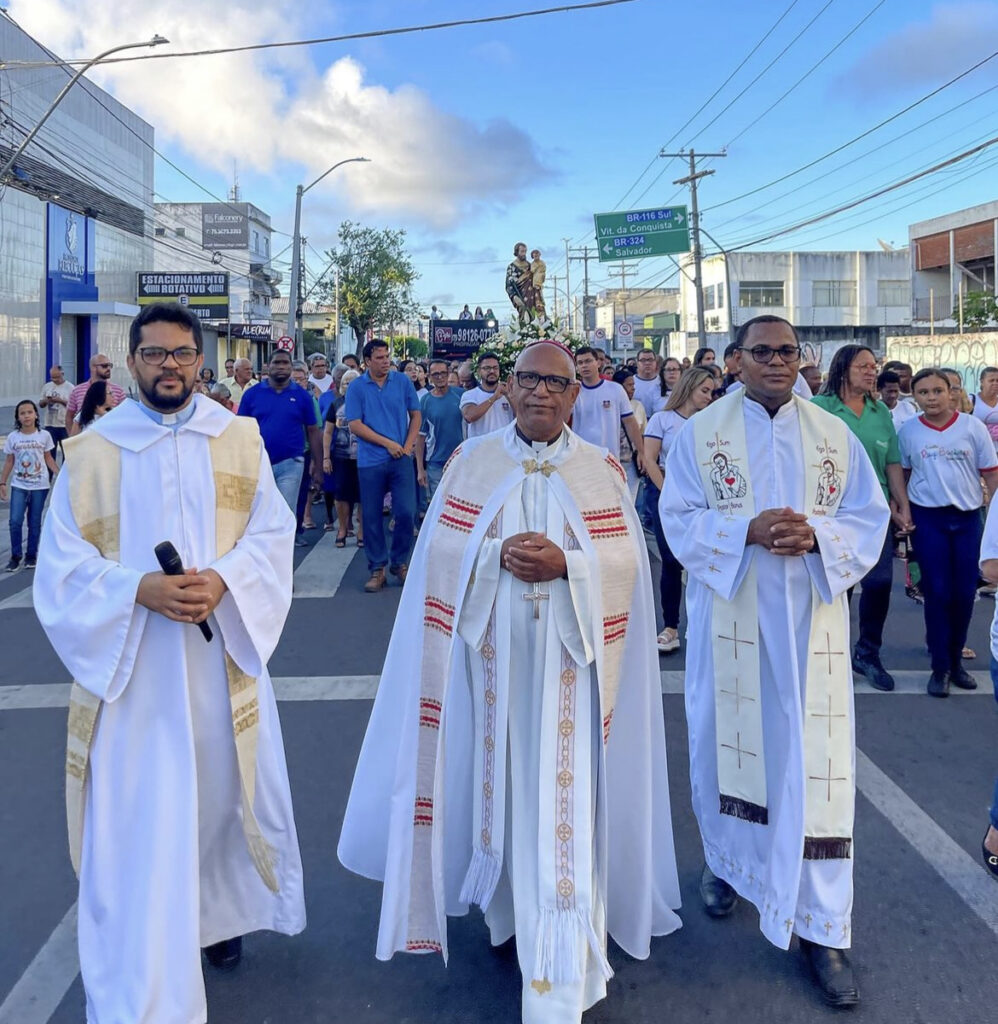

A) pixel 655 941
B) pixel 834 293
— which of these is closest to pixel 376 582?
pixel 655 941

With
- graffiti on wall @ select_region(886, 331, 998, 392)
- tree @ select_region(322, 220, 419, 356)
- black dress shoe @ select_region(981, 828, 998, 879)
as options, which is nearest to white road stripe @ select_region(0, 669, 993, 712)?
black dress shoe @ select_region(981, 828, 998, 879)

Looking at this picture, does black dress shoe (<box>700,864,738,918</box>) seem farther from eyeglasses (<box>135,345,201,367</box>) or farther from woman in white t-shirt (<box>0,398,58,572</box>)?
woman in white t-shirt (<box>0,398,58,572</box>)

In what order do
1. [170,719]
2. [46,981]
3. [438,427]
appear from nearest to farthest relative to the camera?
[170,719] → [46,981] → [438,427]

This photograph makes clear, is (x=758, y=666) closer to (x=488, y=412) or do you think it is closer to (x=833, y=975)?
(x=833, y=975)

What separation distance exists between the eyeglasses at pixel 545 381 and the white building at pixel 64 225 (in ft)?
92.4

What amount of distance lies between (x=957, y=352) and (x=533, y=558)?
26844mm

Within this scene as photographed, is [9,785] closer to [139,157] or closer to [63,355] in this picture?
[63,355]

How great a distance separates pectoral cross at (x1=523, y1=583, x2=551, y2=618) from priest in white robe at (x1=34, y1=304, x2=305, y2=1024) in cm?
77

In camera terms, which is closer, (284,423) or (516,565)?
(516,565)

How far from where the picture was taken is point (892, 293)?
64.1 metres

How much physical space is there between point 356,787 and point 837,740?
62.4 inches

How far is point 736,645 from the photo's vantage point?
3.46m

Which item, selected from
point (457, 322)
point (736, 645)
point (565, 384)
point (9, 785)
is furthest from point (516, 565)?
point (457, 322)

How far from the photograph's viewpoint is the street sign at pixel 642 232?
109 feet
